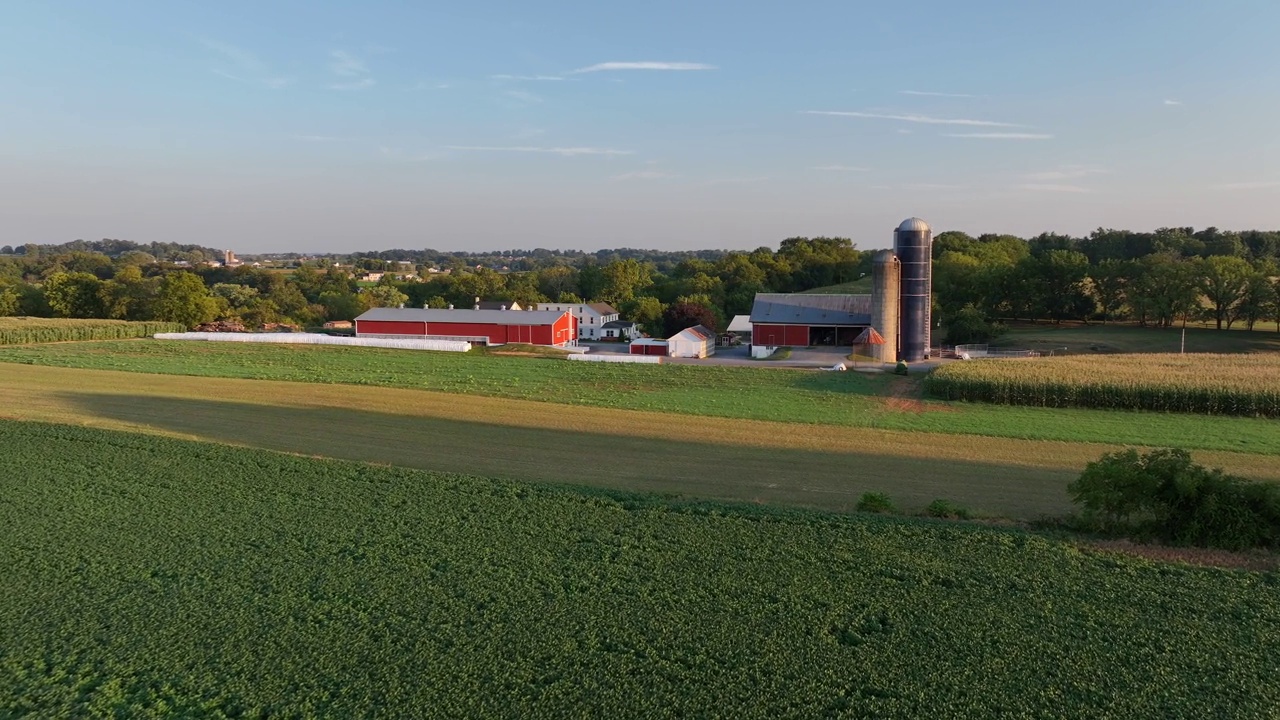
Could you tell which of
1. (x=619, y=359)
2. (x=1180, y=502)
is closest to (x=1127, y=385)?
(x=1180, y=502)

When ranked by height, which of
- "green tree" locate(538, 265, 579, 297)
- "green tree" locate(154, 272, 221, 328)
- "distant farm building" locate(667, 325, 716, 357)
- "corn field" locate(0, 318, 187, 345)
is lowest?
"distant farm building" locate(667, 325, 716, 357)

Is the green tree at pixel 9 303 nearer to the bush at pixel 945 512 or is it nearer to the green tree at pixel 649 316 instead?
the green tree at pixel 649 316

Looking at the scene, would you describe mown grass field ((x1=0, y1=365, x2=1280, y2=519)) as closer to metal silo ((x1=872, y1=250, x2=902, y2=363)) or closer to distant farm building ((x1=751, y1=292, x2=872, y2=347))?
metal silo ((x1=872, y1=250, x2=902, y2=363))

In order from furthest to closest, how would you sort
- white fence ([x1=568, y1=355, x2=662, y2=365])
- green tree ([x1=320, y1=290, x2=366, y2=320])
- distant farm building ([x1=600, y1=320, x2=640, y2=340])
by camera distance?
1. green tree ([x1=320, y1=290, x2=366, y2=320])
2. distant farm building ([x1=600, y1=320, x2=640, y2=340])
3. white fence ([x1=568, y1=355, x2=662, y2=365])

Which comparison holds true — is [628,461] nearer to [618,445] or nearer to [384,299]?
[618,445]

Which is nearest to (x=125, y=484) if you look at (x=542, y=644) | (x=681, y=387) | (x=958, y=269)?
(x=542, y=644)

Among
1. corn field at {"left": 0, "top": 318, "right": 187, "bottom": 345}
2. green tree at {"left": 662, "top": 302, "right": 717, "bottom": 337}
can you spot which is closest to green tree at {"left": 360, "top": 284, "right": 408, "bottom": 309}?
corn field at {"left": 0, "top": 318, "right": 187, "bottom": 345}

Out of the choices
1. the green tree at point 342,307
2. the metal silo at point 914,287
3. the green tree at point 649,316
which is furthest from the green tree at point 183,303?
the metal silo at point 914,287
